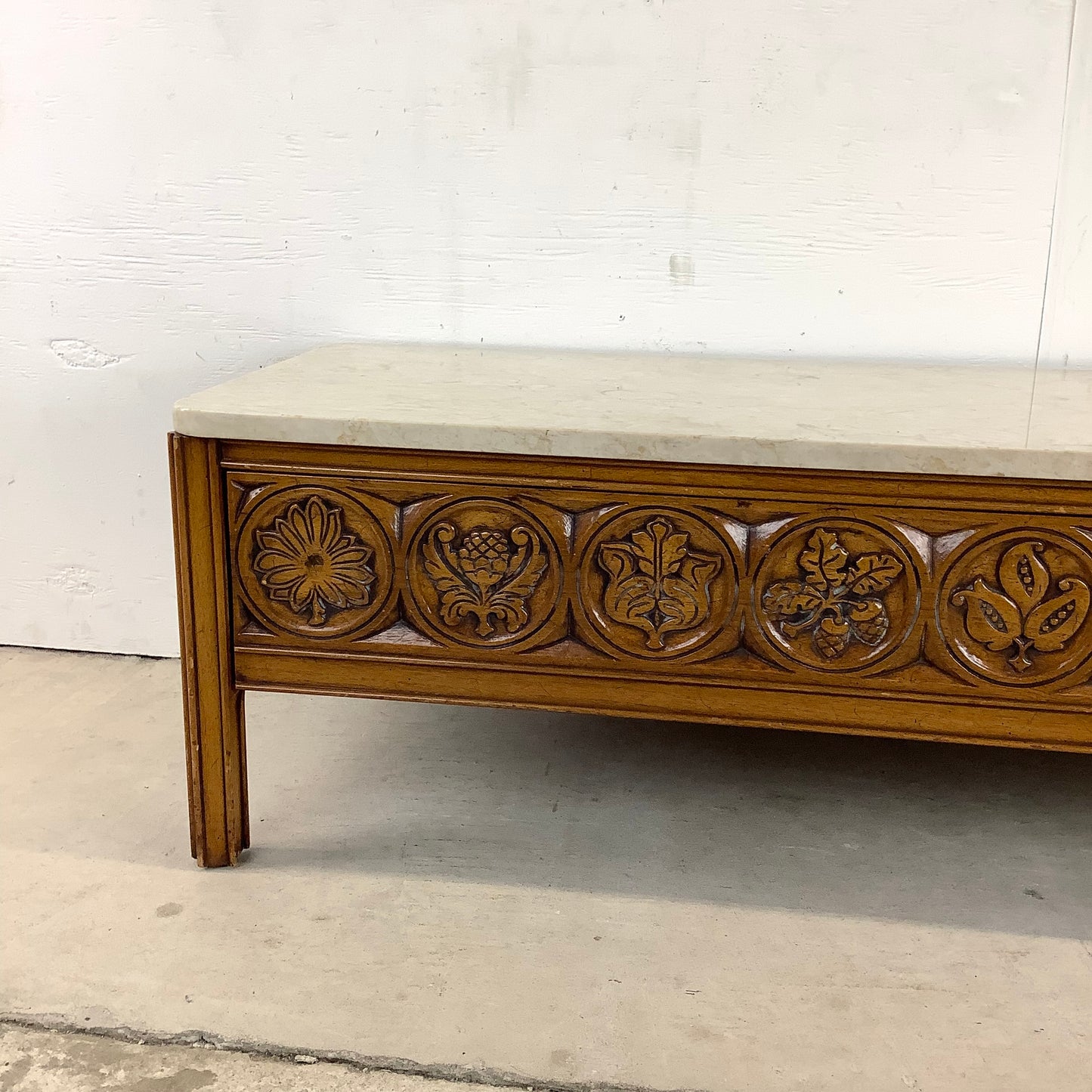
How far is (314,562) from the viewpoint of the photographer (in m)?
1.61

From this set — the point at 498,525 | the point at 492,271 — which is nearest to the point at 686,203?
the point at 492,271

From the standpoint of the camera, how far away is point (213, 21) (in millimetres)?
2164

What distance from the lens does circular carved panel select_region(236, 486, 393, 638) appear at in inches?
62.8

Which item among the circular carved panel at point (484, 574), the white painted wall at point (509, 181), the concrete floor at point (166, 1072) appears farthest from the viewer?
the white painted wall at point (509, 181)

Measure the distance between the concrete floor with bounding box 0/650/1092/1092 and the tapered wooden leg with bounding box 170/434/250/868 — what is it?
8 cm

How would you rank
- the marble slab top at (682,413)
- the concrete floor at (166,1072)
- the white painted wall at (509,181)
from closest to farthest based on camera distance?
the concrete floor at (166,1072) < the marble slab top at (682,413) < the white painted wall at (509,181)

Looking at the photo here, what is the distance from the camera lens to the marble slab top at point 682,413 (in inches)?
57.1

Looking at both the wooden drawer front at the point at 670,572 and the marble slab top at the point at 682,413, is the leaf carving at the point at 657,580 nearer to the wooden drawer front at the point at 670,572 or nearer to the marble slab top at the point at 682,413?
the wooden drawer front at the point at 670,572

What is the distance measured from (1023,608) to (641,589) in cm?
50

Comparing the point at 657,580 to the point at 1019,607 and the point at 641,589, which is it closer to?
the point at 641,589

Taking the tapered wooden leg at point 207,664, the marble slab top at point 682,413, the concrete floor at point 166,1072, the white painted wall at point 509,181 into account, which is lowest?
the concrete floor at point 166,1072

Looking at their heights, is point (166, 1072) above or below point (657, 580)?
below

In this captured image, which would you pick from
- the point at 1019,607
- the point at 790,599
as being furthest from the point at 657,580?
the point at 1019,607

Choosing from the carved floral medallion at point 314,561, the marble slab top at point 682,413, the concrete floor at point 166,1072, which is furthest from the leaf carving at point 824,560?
the concrete floor at point 166,1072
